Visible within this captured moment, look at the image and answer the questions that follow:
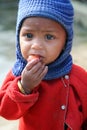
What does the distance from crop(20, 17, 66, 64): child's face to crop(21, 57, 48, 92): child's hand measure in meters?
0.05

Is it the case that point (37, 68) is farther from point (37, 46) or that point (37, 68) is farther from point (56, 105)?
point (56, 105)

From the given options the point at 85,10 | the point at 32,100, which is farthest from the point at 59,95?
the point at 85,10

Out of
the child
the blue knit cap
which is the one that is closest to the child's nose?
the child

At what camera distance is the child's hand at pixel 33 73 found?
165cm

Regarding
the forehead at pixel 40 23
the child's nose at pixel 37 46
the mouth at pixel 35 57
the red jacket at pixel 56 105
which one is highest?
the forehead at pixel 40 23

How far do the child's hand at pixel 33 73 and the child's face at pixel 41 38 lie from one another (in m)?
0.05

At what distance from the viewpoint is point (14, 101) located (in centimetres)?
173

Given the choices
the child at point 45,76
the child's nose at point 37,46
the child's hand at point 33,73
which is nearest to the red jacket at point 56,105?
the child at point 45,76

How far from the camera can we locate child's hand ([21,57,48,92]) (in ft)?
5.42

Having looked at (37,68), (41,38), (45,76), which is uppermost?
(41,38)

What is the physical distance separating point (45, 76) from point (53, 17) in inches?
11.6

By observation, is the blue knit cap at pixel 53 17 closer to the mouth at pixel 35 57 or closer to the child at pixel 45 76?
the child at pixel 45 76

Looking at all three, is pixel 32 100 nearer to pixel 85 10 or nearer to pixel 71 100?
pixel 71 100

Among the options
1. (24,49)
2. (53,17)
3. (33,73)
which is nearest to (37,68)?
(33,73)
